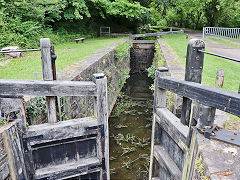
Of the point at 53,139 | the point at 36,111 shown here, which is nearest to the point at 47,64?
the point at 36,111

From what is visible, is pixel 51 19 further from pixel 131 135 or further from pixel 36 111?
pixel 36 111

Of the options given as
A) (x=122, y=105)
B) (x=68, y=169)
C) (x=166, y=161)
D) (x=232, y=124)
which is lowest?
(x=122, y=105)

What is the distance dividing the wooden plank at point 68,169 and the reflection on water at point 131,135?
2.18 m

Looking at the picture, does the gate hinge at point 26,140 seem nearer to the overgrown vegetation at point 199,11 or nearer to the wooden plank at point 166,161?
the wooden plank at point 166,161

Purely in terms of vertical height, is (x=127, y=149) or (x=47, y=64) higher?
(x=47, y=64)

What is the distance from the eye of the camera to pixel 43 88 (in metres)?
3.17

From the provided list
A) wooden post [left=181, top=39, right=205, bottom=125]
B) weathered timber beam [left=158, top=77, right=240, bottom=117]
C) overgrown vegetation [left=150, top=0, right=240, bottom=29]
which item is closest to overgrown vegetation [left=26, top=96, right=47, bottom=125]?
weathered timber beam [left=158, top=77, right=240, bottom=117]

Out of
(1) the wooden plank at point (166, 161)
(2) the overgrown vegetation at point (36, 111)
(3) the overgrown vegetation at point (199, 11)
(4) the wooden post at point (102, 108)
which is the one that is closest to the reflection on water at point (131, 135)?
(4) the wooden post at point (102, 108)

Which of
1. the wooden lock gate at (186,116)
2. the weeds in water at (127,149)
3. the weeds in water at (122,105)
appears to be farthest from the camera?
the weeds in water at (122,105)

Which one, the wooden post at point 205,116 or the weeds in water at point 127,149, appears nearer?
the wooden post at point 205,116

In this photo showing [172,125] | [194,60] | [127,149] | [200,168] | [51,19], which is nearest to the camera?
[200,168]

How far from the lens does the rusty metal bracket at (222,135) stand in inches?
88.4

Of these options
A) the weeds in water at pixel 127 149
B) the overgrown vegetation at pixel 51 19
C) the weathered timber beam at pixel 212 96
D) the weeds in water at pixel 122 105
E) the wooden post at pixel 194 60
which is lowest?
the weeds in water at pixel 127 149

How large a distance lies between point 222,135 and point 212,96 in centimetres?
52
